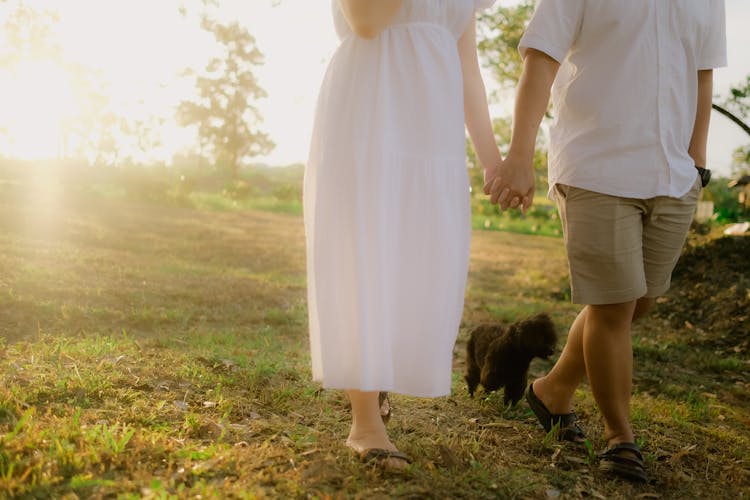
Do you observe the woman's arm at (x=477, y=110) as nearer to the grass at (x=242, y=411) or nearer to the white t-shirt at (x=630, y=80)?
the white t-shirt at (x=630, y=80)

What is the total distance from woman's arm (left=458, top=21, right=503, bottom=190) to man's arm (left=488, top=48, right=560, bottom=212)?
0.24 ft

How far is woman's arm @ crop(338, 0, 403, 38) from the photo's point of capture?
2.26 m

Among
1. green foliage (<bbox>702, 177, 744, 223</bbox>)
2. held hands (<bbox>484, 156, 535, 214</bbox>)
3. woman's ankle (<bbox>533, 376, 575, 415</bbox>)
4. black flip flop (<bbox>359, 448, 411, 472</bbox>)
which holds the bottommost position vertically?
woman's ankle (<bbox>533, 376, 575, 415</bbox>)

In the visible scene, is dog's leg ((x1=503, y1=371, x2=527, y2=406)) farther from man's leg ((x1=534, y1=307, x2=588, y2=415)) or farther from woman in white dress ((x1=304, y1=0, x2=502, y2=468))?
woman in white dress ((x1=304, y1=0, x2=502, y2=468))

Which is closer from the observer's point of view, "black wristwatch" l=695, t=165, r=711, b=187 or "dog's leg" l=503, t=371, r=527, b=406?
"black wristwatch" l=695, t=165, r=711, b=187

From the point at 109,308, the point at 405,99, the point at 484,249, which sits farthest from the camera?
the point at 484,249

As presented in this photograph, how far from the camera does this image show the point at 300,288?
7.66 m

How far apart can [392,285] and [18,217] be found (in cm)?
937

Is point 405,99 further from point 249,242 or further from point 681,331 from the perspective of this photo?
point 249,242

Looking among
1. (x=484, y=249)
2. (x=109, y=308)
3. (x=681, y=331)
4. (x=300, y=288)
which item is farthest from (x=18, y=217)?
(x=681, y=331)

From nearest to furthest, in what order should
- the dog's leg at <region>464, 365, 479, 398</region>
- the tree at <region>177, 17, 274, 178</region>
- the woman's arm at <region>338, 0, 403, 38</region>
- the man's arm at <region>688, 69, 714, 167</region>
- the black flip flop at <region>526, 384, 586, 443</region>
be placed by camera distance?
the woman's arm at <region>338, 0, 403, 38</region> → the man's arm at <region>688, 69, 714, 167</region> → the black flip flop at <region>526, 384, 586, 443</region> → the dog's leg at <region>464, 365, 479, 398</region> → the tree at <region>177, 17, 274, 178</region>

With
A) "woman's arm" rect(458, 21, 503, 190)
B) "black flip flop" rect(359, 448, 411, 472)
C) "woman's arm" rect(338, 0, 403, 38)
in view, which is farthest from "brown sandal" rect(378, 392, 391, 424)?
"woman's arm" rect(338, 0, 403, 38)

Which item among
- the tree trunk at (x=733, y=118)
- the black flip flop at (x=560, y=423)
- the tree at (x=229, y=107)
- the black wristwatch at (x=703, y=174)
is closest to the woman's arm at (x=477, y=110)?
the black wristwatch at (x=703, y=174)

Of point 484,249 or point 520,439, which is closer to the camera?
point 520,439
